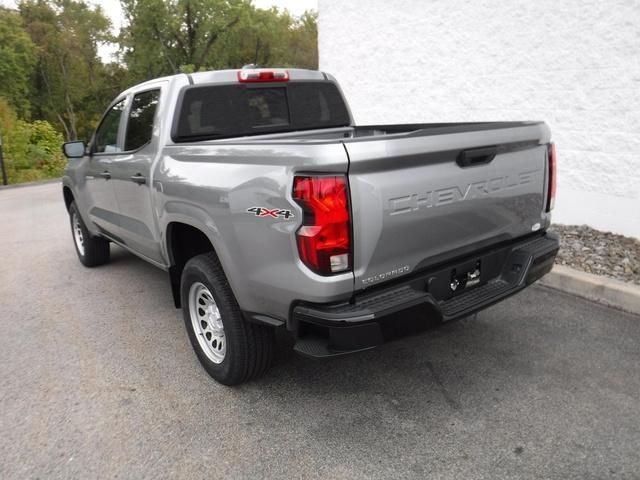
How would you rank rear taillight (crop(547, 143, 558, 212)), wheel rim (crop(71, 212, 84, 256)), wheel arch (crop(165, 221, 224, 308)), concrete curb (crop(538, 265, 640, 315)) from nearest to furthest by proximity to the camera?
rear taillight (crop(547, 143, 558, 212)) < wheel arch (crop(165, 221, 224, 308)) < concrete curb (crop(538, 265, 640, 315)) < wheel rim (crop(71, 212, 84, 256))

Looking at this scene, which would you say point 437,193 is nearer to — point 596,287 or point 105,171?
point 596,287

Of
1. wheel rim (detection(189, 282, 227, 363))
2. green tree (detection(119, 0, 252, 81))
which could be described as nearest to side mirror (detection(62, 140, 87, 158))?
wheel rim (detection(189, 282, 227, 363))

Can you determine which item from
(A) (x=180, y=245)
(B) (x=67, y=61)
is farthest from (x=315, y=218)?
(B) (x=67, y=61)

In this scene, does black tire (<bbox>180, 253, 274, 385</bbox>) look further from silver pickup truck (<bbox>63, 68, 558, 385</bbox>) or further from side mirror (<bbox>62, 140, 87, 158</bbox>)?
side mirror (<bbox>62, 140, 87, 158</bbox>)

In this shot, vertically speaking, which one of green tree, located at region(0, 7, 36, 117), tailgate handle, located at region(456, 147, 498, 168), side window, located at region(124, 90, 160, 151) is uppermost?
green tree, located at region(0, 7, 36, 117)

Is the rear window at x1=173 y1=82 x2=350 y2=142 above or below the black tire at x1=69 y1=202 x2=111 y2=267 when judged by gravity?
above

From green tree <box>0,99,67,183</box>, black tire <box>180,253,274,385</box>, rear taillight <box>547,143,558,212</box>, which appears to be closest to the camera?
black tire <box>180,253,274,385</box>

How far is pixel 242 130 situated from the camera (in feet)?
12.9

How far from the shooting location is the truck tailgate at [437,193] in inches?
92.4

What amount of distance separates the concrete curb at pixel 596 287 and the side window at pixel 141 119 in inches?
144

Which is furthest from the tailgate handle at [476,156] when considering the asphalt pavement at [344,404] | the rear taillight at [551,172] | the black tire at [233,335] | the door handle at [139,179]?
the door handle at [139,179]

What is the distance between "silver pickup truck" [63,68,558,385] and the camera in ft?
7.68

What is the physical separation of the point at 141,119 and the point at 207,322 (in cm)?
175

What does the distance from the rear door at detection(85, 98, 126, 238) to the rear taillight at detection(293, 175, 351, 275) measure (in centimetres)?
261
